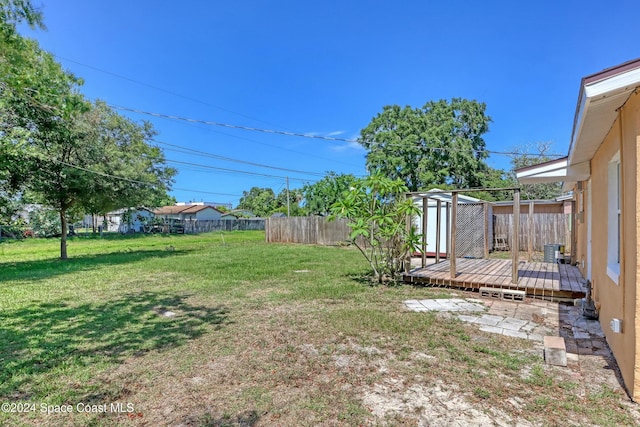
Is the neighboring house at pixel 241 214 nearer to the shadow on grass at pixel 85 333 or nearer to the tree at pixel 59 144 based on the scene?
the tree at pixel 59 144

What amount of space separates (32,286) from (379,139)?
2150 centimetres

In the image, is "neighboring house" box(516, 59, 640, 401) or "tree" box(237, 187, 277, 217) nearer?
"neighboring house" box(516, 59, 640, 401)

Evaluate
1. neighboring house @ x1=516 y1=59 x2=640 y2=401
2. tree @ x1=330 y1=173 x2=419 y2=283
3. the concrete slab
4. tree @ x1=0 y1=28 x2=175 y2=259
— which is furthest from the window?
tree @ x1=0 y1=28 x2=175 y2=259

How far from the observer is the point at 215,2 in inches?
434

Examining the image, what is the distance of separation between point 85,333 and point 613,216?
618 centimetres

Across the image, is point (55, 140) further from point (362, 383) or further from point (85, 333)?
point (362, 383)

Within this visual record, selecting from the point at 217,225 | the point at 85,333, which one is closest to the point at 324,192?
the point at 217,225

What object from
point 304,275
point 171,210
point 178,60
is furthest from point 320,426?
point 171,210

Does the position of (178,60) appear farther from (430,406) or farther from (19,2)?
(430,406)

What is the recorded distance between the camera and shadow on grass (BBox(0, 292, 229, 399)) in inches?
116

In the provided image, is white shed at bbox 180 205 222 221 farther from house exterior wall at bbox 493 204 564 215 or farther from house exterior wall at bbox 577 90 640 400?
house exterior wall at bbox 577 90 640 400

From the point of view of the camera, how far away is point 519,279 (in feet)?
21.3

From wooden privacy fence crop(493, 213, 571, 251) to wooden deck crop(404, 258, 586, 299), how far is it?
6.13m

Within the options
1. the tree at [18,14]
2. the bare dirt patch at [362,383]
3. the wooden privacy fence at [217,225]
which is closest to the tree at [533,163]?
the bare dirt patch at [362,383]
